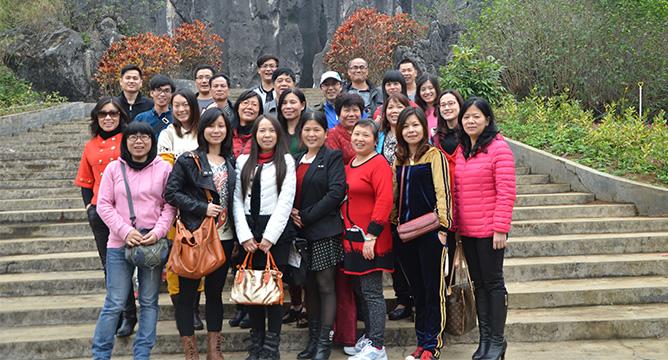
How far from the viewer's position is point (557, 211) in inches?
236

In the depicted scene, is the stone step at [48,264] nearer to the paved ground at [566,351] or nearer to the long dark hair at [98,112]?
the paved ground at [566,351]

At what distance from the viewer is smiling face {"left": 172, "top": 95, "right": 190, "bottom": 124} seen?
3914 millimetres

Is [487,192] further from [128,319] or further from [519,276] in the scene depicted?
[128,319]

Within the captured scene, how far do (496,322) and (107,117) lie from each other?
3.19 meters

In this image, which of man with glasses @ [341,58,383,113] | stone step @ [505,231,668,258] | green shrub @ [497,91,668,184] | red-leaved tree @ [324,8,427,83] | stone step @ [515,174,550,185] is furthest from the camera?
red-leaved tree @ [324,8,427,83]

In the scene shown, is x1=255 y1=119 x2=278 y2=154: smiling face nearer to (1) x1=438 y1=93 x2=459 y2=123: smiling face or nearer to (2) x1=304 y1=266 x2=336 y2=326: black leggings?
(2) x1=304 y1=266 x2=336 y2=326: black leggings

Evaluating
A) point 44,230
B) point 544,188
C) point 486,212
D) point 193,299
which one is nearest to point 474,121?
point 486,212

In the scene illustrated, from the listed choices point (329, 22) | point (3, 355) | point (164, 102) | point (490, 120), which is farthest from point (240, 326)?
Result: point (329, 22)

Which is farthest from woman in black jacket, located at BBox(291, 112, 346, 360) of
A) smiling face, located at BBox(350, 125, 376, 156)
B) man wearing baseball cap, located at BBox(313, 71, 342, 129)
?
man wearing baseball cap, located at BBox(313, 71, 342, 129)

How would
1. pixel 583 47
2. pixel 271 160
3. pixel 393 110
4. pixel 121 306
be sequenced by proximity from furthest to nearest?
pixel 583 47
pixel 393 110
pixel 271 160
pixel 121 306

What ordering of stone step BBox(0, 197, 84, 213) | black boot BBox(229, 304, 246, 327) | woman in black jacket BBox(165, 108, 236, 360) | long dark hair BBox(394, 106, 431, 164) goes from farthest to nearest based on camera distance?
stone step BBox(0, 197, 84, 213) < black boot BBox(229, 304, 246, 327) < long dark hair BBox(394, 106, 431, 164) < woman in black jacket BBox(165, 108, 236, 360)

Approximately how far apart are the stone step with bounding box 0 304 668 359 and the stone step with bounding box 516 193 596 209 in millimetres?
2246

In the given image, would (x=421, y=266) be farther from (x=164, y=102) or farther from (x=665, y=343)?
(x=164, y=102)

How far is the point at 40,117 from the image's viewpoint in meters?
10.2
